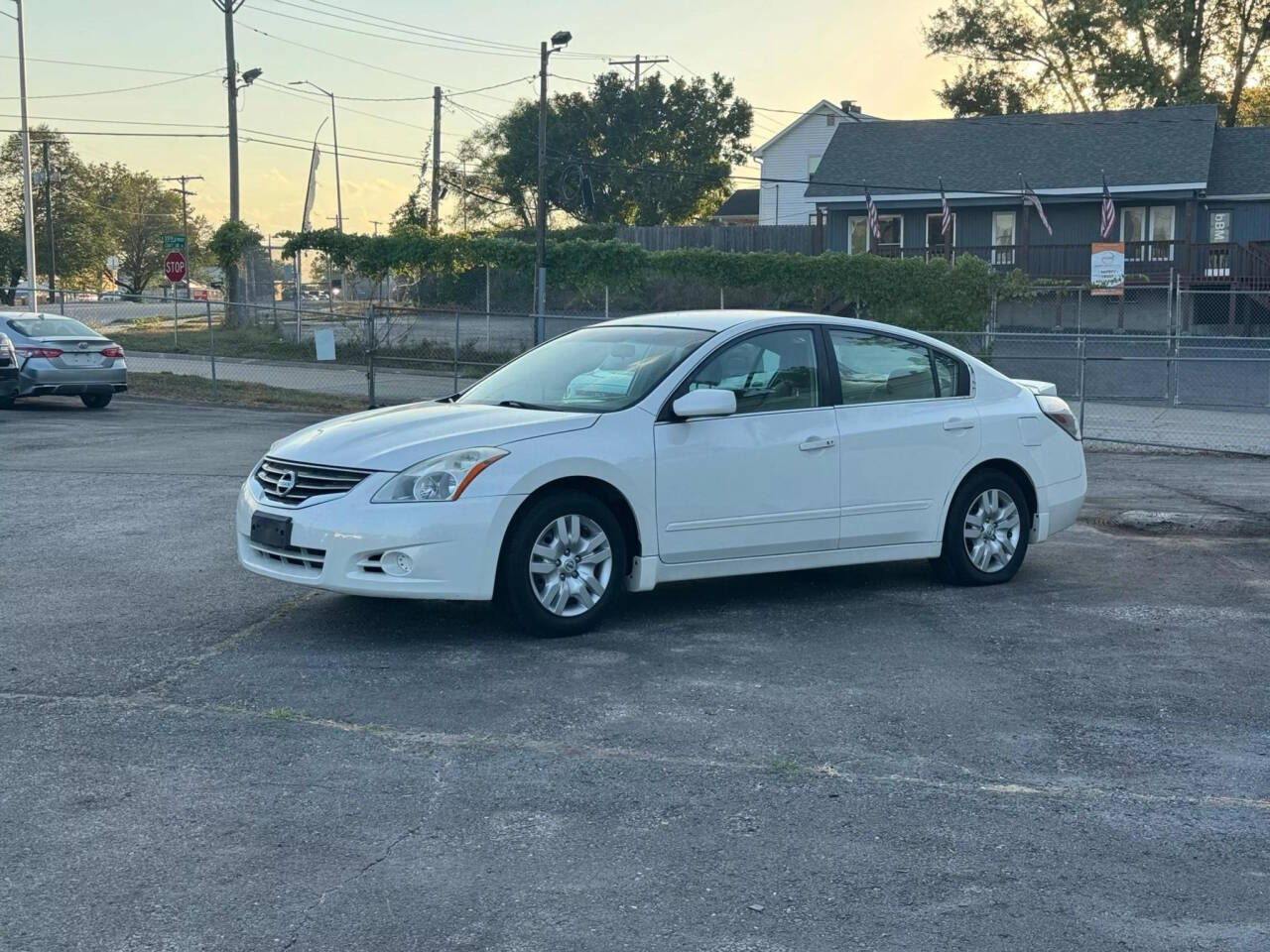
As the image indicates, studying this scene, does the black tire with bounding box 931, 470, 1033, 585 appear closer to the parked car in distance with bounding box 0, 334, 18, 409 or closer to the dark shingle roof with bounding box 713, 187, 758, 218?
the parked car in distance with bounding box 0, 334, 18, 409

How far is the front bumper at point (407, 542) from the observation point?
700cm

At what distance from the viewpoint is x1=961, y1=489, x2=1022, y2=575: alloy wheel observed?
29.1 ft

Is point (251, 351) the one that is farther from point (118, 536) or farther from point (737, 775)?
point (737, 775)

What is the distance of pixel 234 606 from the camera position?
8.08 m

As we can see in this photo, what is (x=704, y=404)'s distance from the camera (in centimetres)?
759

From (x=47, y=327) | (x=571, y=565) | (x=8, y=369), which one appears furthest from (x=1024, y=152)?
(x=571, y=565)

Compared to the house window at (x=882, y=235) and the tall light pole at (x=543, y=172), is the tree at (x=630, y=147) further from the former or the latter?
the tall light pole at (x=543, y=172)

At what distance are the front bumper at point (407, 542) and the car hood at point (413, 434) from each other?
0.55 feet

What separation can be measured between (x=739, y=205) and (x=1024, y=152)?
25232 millimetres

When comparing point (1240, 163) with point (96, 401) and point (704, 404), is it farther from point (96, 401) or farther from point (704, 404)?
point (704, 404)

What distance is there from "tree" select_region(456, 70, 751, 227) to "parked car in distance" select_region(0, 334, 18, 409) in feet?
151

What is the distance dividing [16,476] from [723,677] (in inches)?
363

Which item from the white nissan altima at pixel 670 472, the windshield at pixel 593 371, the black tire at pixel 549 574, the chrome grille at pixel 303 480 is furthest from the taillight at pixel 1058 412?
the chrome grille at pixel 303 480

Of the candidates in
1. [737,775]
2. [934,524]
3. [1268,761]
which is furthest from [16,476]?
[1268,761]
